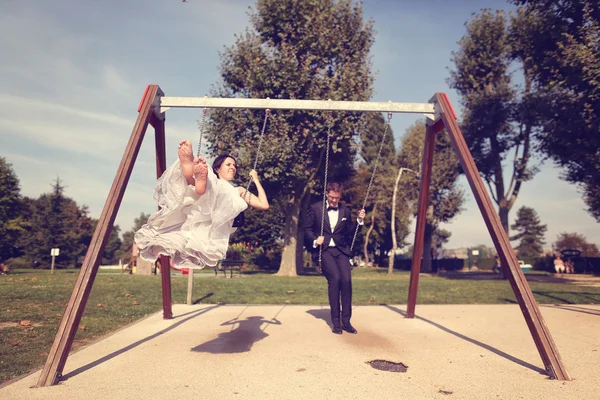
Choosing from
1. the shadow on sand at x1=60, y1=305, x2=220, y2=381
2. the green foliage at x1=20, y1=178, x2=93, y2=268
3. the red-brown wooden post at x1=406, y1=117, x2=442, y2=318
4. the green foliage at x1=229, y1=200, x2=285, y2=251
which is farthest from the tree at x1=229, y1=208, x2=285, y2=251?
the red-brown wooden post at x1=406, y1=117, x2=442, y2=318

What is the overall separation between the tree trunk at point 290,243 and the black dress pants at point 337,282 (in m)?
16.8

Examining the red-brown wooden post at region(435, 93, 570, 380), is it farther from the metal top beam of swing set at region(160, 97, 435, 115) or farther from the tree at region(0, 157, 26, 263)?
the tree at region(0, 157, 26, 263)

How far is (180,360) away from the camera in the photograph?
4.68 m

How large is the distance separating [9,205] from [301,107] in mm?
35322

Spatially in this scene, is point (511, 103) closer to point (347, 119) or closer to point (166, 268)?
point (347, 119)

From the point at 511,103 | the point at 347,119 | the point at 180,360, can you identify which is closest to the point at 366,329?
the point at 180,360

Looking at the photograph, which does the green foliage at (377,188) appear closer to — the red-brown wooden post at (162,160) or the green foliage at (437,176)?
the green foliage at (437,176)

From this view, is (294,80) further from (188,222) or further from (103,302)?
(188,222)

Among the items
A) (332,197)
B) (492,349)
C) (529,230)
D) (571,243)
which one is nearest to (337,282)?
(332,197)

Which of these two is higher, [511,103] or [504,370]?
[511,103]

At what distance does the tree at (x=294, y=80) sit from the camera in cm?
1992

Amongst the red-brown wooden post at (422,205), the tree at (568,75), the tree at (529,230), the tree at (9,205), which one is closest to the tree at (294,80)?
the tree at (568,75)

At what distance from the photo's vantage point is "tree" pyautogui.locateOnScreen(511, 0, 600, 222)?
15172 mm

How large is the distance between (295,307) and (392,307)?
6.62 feet
